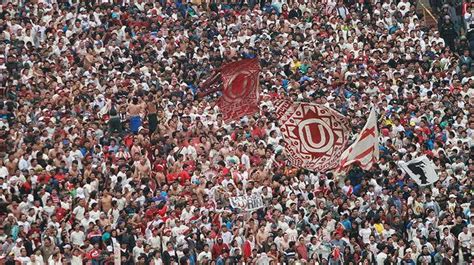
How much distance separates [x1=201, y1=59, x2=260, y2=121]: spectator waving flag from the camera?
153 ft

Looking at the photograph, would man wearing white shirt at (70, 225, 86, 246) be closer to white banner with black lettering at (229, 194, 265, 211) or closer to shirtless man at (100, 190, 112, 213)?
shirtless man at (100, 190, 112, 213)

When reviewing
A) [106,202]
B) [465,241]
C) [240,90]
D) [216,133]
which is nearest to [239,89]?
[240,90]

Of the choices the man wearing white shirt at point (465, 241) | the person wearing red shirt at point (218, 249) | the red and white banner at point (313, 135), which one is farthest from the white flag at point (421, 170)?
the person wearing red shirt at point (218, 249)

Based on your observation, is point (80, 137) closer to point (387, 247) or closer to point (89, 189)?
point (89, 189)

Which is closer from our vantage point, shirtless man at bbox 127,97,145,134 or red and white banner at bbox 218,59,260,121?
shirtless man at bbox 127,97,145,134

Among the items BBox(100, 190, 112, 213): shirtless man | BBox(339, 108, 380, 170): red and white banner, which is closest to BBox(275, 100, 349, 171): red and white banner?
BBox(339, 108, 380, 170): red and white banner

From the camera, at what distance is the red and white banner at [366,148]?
143 feet

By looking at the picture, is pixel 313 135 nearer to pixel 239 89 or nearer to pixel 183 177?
pixel 183 177

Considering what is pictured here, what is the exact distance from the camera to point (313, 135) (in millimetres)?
43031

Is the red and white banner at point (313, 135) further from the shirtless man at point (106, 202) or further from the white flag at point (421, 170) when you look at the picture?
the shirtless man at point (106, 202)

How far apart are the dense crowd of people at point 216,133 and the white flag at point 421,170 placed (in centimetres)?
29

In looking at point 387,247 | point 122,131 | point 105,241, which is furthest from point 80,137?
point 387,247

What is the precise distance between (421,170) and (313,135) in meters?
3.39

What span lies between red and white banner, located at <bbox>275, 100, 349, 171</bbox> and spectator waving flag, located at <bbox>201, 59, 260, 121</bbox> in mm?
3386
